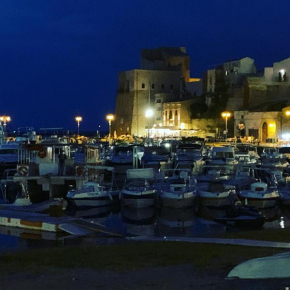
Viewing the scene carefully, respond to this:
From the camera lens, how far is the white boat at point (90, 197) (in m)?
24.1

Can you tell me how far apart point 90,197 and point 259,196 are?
759 centimetres

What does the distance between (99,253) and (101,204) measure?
497 inches

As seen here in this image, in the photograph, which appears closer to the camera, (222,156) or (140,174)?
(140,174)

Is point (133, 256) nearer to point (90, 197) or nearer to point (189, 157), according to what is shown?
point (90, 197)

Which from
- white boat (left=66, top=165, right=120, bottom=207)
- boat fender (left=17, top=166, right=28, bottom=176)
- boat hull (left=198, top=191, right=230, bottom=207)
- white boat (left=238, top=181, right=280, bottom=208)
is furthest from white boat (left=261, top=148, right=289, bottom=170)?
boat fender (left=17, top=166, right=28, bottom=176)

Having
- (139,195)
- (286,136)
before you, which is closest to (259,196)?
(139,195)

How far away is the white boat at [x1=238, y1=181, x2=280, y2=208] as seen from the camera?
2375 centimetres

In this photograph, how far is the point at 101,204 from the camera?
2430 cm

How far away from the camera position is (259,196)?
23.8 m

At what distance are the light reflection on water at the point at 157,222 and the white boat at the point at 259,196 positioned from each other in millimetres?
369

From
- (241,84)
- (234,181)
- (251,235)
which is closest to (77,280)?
(251,235)

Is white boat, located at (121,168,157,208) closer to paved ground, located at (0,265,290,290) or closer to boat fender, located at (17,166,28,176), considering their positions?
boat fender, located at (17,166,28,176)

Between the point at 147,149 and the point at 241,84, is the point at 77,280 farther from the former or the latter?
the point at 241,84

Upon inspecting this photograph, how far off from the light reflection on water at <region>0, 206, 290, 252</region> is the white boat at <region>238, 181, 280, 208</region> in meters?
0.37
